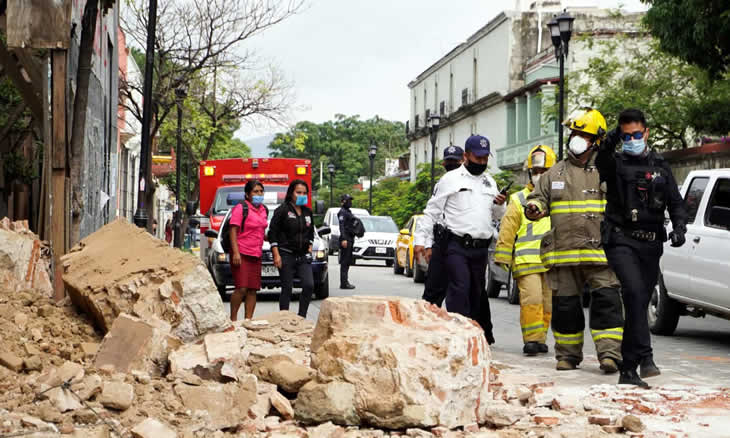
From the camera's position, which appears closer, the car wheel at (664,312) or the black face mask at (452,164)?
the black face mask at (452,164)

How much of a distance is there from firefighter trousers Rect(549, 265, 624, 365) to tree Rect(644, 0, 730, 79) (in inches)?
392

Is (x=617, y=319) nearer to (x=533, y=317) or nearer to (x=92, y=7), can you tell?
(x=533, y=317)

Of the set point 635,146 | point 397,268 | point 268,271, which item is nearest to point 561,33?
point 397,268

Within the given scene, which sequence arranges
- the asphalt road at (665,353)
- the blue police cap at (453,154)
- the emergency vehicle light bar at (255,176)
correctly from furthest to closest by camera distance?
1. the emergency vehicle light bar at (255,176)
2. the blue police cap at (453,154)
3. the asphalt road at (665,353)

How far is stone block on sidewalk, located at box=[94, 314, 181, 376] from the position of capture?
22.5 ft

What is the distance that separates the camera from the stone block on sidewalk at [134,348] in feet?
22.5

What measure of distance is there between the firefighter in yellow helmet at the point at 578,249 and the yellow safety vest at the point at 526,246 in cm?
154

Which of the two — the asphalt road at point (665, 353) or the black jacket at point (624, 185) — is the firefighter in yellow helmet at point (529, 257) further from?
the black jacket at point (624, 185)

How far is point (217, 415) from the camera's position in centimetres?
598

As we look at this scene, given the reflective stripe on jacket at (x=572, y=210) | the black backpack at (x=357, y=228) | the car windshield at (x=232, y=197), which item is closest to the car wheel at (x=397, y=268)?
the black backpack at (x=357, y=228)

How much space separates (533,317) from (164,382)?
4.70 meters

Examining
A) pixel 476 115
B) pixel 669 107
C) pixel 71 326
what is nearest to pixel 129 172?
pixel 476 115

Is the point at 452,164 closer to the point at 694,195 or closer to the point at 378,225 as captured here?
the point at 694,195

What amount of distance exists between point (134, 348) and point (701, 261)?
6702 millimetres
